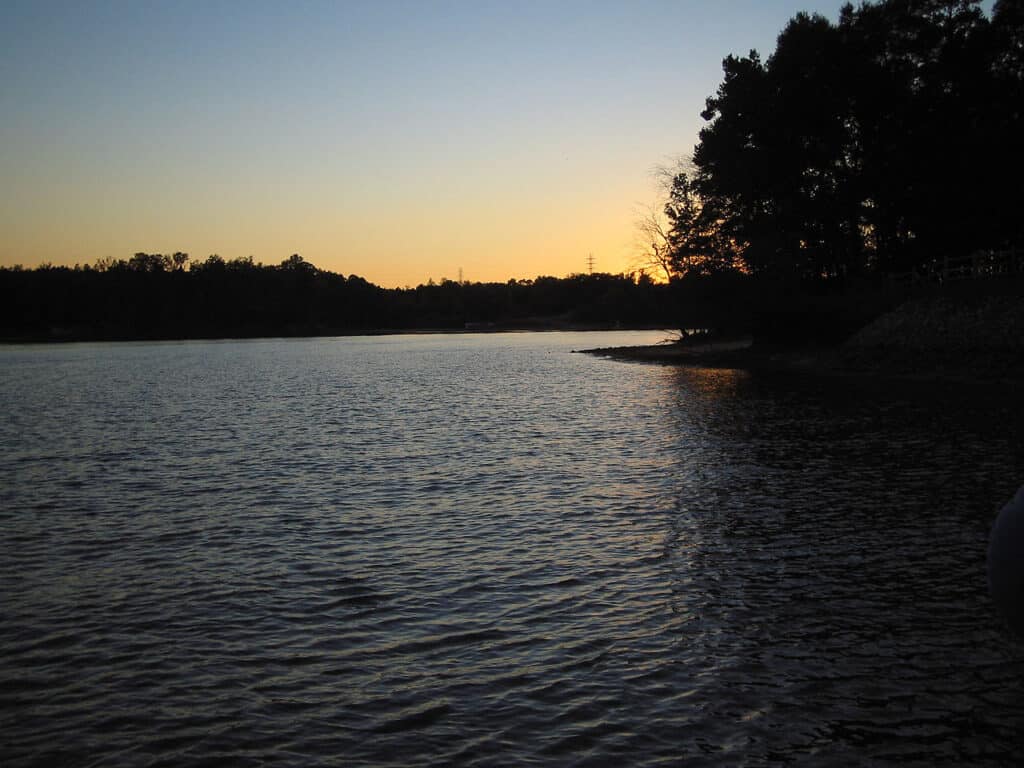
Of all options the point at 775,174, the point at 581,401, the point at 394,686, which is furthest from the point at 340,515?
the point at 775,174

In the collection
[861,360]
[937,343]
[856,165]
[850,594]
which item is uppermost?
[856,165]

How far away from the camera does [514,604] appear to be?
36.1ft

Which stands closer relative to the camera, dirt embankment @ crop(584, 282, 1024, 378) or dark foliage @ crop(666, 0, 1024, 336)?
dirt embankment @ crop(584, 282, 1024, 378)

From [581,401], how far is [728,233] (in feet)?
117

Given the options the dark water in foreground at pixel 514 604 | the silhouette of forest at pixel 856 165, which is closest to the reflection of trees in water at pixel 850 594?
the dark water in foreground at pixel 514 604

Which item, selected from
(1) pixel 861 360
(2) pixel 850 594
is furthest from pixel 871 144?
(2) pixel 850 594

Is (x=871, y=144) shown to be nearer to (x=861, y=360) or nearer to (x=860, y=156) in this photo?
(x=860, y=156)

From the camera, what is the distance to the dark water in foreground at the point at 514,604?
292 inches

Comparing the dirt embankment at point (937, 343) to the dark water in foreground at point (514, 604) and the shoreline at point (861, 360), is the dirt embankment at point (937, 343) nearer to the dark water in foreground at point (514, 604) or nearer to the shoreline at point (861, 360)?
the shoreline at point (861, 360)

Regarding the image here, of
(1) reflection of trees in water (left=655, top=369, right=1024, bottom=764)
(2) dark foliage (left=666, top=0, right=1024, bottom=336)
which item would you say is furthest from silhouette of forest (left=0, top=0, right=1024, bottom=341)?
(1) reflection of trees in water (left=655, top=369, right=1024, bottom=764)

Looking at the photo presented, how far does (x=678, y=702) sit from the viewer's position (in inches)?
315

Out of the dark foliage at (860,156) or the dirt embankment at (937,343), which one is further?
the dark foliage at (860,156)

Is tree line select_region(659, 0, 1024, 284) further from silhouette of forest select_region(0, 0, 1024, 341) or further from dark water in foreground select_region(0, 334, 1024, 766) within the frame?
dark water in foreground select_region(0, 334, 1024, 766)

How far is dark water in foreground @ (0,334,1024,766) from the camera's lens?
7.43m
